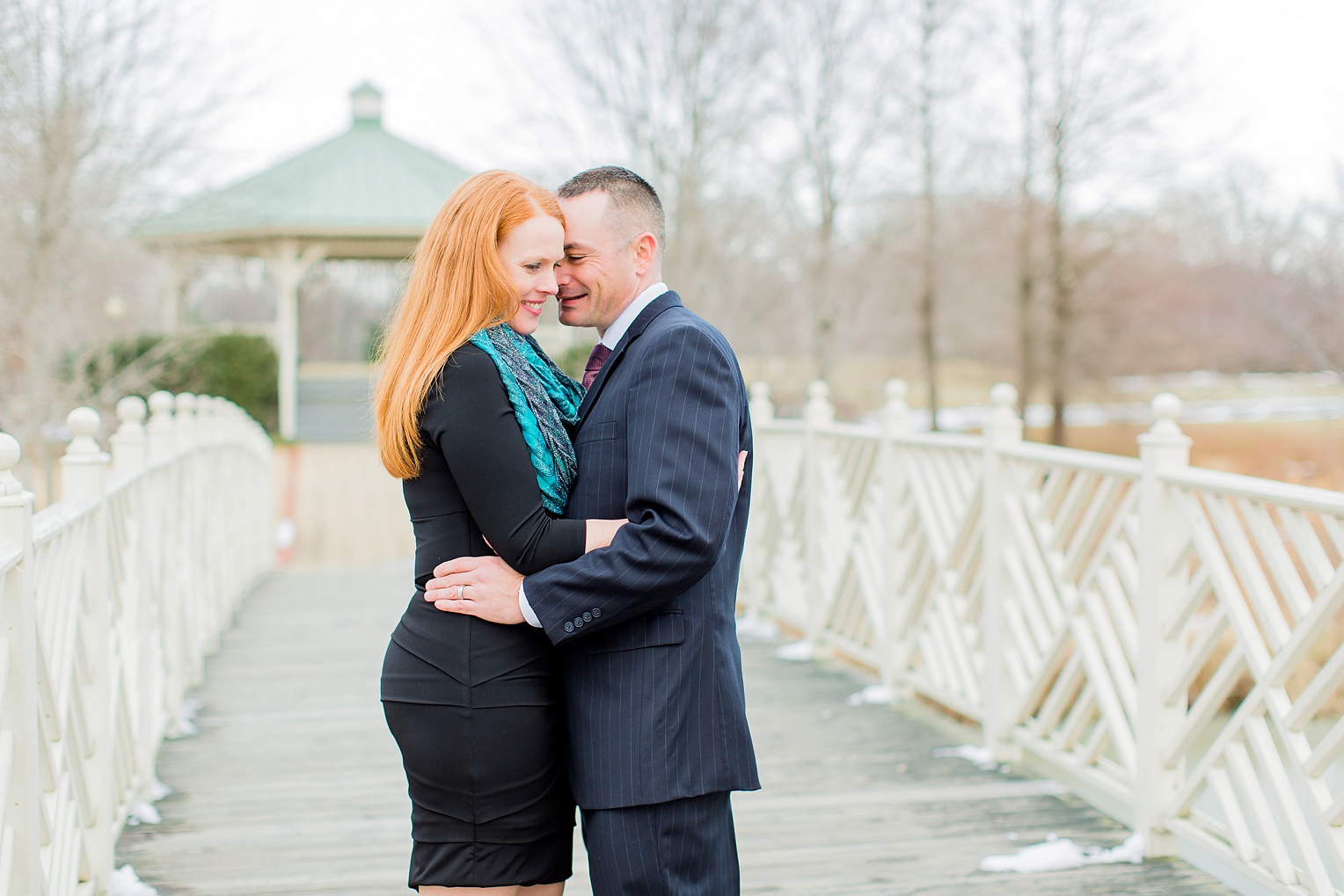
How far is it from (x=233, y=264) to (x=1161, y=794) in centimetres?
2713

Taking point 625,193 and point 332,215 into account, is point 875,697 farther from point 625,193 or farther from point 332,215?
point 332,215

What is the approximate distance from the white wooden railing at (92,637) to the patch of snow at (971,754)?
116 inches

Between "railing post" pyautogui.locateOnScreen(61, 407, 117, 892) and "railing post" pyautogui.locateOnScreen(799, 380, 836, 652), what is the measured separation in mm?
3853

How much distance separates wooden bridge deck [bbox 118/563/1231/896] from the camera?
3414 mm

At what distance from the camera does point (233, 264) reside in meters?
27.4

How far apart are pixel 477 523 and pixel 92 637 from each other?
178 cm

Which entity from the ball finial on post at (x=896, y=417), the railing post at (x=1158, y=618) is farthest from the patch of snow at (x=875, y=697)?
the railing post at (x=1158, y=618)

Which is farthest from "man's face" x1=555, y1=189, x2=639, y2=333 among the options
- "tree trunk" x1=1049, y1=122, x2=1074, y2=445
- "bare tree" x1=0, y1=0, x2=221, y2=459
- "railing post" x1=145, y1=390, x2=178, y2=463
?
"tree trunk" x1=1049, y1=122, x2=1074, y2=445

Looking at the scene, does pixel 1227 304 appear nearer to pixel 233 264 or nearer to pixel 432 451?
pixel 233 264

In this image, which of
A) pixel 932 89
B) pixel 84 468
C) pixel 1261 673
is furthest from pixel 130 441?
pixel 932 89

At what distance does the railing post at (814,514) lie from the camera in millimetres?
6375

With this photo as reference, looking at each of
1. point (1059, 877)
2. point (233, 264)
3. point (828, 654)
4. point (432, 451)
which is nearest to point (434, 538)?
point (432, 451)

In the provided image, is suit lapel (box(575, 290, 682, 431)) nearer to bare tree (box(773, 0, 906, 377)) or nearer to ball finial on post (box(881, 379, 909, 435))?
ball finial on post (box(881, 379, 909, 435))

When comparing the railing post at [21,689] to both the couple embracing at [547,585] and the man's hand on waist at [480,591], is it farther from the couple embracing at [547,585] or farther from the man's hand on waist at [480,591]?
the man's hand on waist at [480,591]
